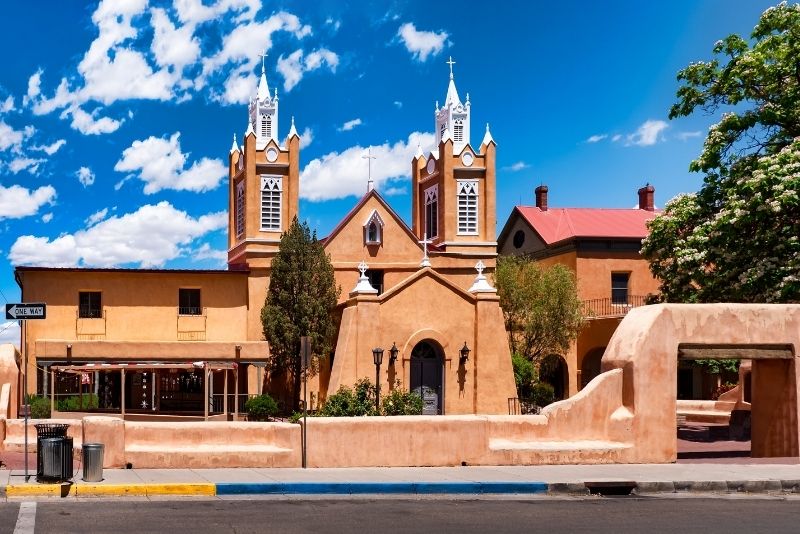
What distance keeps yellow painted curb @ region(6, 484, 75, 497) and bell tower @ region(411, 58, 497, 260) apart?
3037 cm

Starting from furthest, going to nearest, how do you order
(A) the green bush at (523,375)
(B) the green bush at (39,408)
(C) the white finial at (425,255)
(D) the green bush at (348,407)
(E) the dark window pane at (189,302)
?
(A) the green bush at (523,375) < (E) the dark window pane at (189,302) < (C) the white finial at (425,255) < (B) the green bush at (39,408) < (D) the green bush at (348,407)

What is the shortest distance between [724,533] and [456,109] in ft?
117

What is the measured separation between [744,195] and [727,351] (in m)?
7.67

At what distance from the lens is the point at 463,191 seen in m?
45.3

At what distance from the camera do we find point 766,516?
13.9m

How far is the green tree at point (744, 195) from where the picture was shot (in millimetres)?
25156

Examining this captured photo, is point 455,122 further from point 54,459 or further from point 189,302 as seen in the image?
point 54,459

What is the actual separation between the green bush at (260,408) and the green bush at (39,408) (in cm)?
666

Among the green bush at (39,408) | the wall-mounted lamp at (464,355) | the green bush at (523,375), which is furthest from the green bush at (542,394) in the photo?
the green bush at (39,408)

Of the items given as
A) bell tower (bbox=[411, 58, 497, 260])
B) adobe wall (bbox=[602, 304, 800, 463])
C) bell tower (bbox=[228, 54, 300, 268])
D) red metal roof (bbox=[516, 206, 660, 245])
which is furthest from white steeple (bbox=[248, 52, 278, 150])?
adobe wall (bbox=[602, 304, 800, 463])

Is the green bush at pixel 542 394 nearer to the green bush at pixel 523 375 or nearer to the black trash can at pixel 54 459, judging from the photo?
the green bush at pixel 523 375

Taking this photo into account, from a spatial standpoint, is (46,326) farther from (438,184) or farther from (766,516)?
(766,516)

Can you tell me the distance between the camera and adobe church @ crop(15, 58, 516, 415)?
35.9 metres

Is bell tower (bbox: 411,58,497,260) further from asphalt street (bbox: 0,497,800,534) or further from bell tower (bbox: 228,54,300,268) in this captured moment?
asphalt street (bbox: 0,497,800,534)
